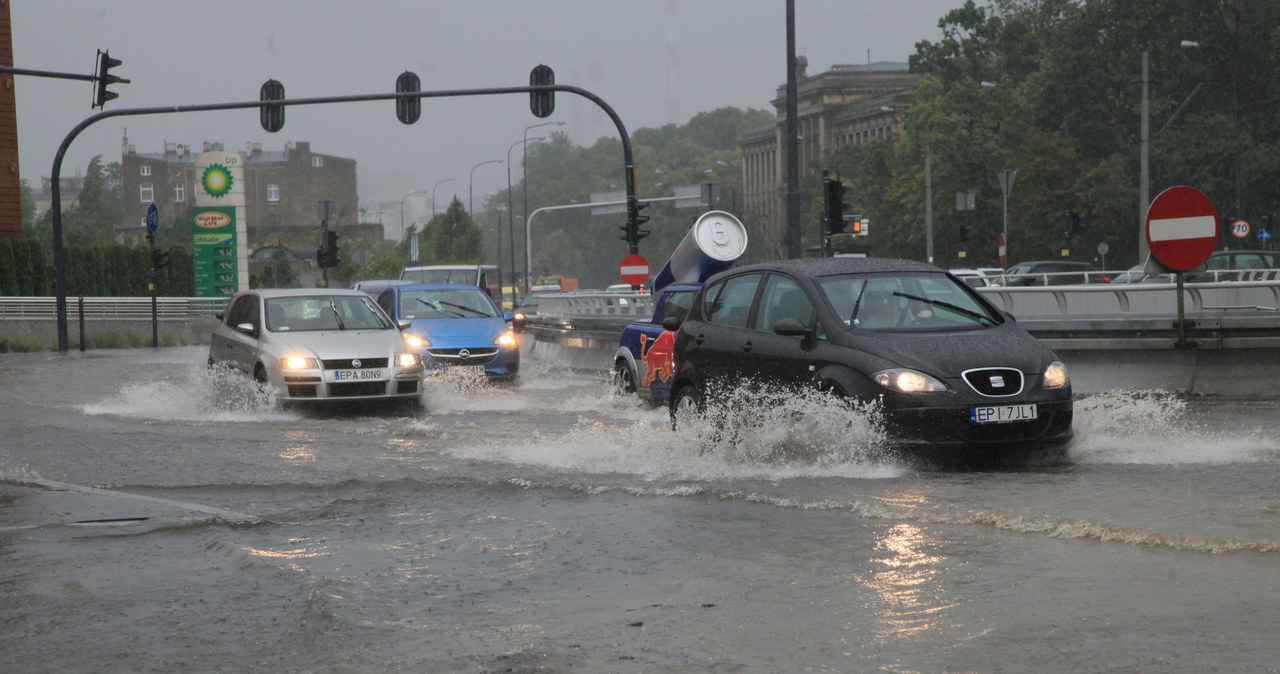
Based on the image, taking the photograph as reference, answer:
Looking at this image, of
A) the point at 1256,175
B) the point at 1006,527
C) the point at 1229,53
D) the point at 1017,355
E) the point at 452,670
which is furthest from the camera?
the point at 1229,53

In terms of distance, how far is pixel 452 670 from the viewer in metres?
4.89

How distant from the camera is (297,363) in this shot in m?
15.8

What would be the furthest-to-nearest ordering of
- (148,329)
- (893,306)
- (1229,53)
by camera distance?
(1229,53), (148,329), (893,306)

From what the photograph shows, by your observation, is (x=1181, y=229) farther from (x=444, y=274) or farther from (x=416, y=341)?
(x=444, y=274)

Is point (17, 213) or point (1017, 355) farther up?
point (17, 213)

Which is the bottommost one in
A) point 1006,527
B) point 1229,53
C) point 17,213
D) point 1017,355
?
point 1006,527

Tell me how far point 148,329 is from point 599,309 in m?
12.7

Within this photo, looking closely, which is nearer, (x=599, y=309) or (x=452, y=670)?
(x=452, y=670)

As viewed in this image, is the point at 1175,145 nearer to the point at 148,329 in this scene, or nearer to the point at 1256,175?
the point at 1256,175

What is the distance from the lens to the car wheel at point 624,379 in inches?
655

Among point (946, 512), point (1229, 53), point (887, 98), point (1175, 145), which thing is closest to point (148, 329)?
point (946, 512)

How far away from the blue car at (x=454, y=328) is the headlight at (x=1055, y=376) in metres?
10.8

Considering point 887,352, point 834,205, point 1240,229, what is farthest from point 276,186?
point 887,352

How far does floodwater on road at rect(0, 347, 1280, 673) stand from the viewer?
5145mm
